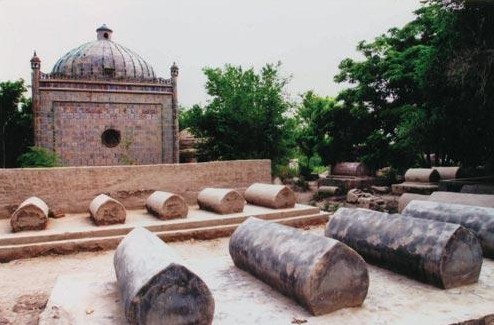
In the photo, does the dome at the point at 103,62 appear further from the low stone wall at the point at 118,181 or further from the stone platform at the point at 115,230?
the stone platform at the point at 115,230

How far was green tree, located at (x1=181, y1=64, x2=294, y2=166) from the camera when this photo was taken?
67.1ft

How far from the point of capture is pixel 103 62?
23.8 m

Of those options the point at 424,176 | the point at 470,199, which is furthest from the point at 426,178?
the point at 470,199

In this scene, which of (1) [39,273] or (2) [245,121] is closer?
(1) [39,273]

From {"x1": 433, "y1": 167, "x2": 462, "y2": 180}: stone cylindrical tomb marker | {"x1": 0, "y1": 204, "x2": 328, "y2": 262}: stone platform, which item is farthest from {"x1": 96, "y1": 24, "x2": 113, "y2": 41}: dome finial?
{"x1": 433, "y1": 167, "x2": 462, "y2": 180}: stone cylindrical tomb marker

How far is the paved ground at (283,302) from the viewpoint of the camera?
10.6 ft

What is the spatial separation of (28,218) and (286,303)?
20.0ft

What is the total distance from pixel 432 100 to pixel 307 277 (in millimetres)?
10442

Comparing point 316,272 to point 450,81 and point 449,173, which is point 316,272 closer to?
point 450,81

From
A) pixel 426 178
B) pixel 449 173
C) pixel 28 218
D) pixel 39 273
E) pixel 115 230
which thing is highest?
pixel 449 173

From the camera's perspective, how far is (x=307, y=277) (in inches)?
129

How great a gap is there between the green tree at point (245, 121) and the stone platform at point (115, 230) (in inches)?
418

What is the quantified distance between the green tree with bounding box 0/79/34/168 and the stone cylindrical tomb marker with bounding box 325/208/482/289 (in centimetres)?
2296

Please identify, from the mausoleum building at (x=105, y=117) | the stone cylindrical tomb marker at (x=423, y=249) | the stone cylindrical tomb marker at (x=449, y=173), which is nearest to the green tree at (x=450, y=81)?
the stone cylindrical tomb marker at (x=449, y=173)
